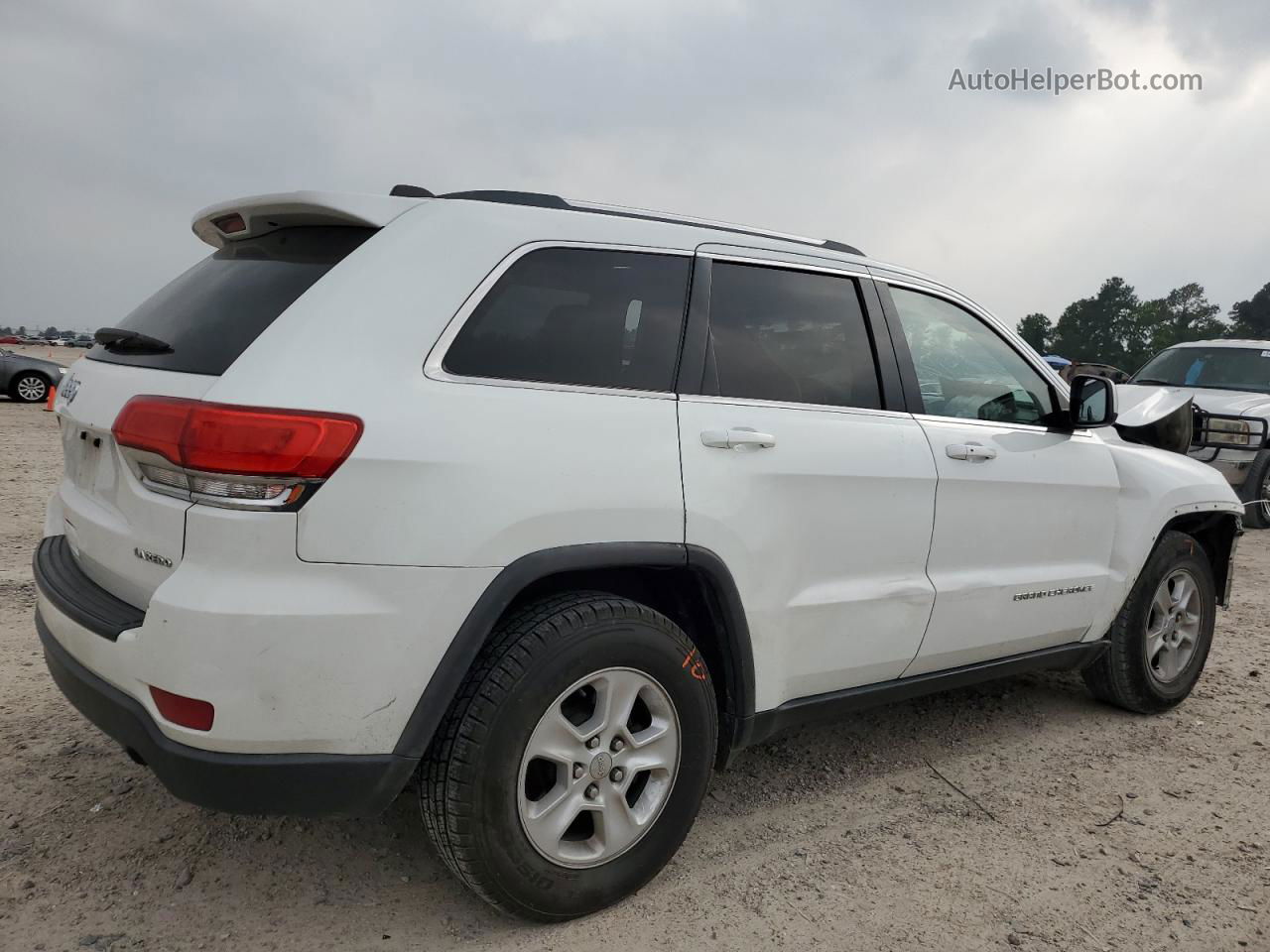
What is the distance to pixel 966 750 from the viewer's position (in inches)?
153

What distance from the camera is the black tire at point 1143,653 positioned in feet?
13.6

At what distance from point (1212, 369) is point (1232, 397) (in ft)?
2.17

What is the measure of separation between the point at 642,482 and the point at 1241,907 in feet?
7.05

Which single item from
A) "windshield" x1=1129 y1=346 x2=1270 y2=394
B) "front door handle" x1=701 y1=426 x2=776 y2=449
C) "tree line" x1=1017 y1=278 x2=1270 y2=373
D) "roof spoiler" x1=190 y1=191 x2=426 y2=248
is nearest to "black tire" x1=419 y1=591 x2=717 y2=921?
"front door handle" x1=701 y1=426 x2=776 y2=449

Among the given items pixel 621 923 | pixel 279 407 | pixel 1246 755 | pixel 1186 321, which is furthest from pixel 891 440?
pixel 1186 321

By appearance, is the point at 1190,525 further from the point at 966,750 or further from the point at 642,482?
the point at 642,482

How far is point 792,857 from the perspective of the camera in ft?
9.68

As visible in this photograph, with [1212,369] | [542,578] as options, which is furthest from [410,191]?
[1212,369]

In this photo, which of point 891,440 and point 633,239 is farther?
point 891,440

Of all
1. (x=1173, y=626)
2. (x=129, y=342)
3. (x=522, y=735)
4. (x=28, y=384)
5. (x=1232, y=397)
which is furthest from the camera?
→ (x=28, y=384)

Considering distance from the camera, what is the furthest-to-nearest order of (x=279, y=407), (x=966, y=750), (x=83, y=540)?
(x=966, y=750) → (x=83, y=540) → (x=279, y=407)

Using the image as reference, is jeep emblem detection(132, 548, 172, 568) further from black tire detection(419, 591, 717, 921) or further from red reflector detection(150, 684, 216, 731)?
black tire detection(419, 591, 717, 921)

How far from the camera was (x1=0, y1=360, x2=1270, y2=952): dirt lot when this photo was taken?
2.52m

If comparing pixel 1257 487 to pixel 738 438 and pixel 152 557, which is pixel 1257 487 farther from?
pixel 152 557
